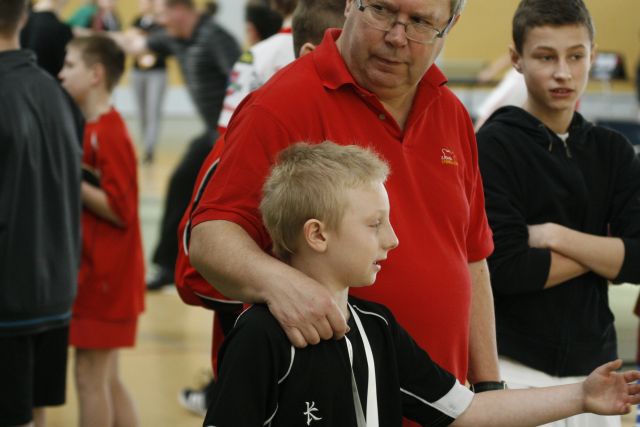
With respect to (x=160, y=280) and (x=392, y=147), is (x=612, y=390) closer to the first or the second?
(x=392, y=147)

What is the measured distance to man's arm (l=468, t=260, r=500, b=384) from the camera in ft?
8.06

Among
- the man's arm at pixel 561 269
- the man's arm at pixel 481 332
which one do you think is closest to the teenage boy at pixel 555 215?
the man's arm at pixel 561 269

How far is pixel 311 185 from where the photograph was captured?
1.92 metres

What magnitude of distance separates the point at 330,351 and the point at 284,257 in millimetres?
217

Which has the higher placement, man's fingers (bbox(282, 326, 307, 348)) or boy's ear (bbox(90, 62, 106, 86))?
man's fingers (bbox(282, 326, 307, 348))

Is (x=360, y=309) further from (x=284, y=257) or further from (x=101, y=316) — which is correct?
(x=101, y=316)

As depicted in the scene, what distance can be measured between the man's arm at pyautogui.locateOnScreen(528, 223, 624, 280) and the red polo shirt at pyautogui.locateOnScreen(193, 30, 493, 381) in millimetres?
578

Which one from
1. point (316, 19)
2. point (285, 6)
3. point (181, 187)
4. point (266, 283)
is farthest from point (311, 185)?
point (181, 187)

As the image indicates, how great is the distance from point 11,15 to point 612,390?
2.34m

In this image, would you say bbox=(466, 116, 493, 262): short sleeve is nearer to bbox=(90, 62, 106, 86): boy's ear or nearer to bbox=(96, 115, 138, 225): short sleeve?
bbox=(96, 115, 138, 225): short sleeve

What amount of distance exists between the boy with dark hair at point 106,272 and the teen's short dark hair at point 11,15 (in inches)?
35.5

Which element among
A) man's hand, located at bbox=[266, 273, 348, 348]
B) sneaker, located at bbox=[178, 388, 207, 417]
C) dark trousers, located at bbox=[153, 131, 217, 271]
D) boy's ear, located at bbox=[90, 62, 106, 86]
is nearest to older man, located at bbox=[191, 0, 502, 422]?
man's hand, located at bbox=[266, 273, 348, 348]

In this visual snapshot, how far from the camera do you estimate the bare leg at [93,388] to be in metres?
4.20

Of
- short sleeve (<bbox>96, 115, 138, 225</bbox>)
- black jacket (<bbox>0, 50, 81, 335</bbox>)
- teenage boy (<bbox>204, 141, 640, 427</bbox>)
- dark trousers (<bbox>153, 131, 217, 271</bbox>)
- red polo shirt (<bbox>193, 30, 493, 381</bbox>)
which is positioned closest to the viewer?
teenage boy (<bbox>204, 141, 640, 427</bbox>)
